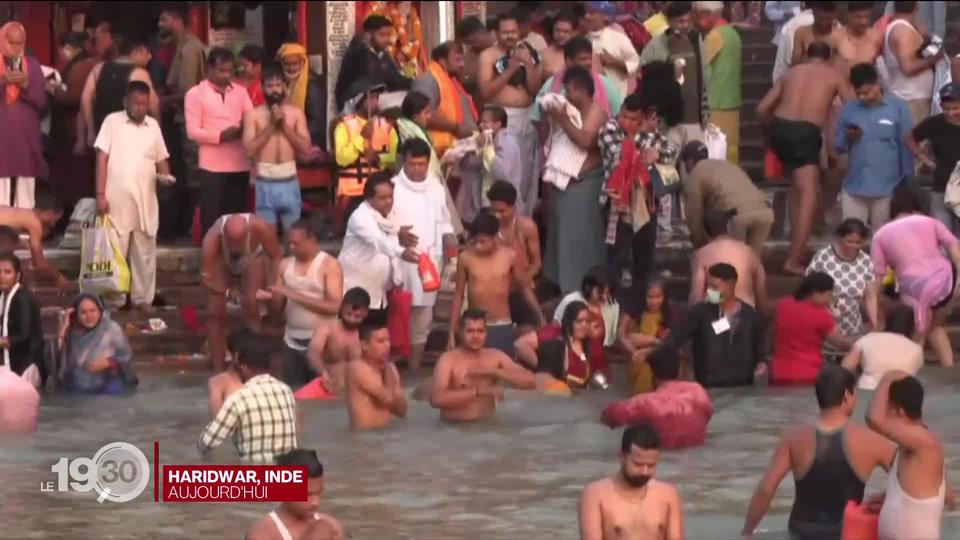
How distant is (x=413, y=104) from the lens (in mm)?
19062

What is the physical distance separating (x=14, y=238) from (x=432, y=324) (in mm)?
3009

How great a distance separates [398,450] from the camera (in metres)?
16.3

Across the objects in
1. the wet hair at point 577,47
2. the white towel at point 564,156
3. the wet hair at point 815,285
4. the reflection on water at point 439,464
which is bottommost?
the reflection on water at point 439,464

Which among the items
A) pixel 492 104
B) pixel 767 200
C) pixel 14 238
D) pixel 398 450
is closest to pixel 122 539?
pixel 398 450

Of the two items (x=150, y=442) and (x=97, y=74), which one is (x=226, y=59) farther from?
(x=150, y=442)

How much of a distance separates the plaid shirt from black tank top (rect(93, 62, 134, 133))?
5319 mm

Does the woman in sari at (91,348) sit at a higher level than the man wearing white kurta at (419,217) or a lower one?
lower

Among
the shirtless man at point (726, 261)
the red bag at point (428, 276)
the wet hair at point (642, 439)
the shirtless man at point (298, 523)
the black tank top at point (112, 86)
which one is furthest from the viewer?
the black tank top at point (112, 86)

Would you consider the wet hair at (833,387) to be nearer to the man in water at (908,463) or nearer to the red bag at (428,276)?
the man in water at (908,463)

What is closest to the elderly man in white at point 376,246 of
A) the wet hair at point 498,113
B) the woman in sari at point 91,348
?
the wet hair at point 498,113

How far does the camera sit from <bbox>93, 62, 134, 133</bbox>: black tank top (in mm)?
19578

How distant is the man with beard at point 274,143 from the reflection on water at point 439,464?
4.83ft

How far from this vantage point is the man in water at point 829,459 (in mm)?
12984

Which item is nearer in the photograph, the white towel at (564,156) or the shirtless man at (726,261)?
the shirtless man at (726,261)
